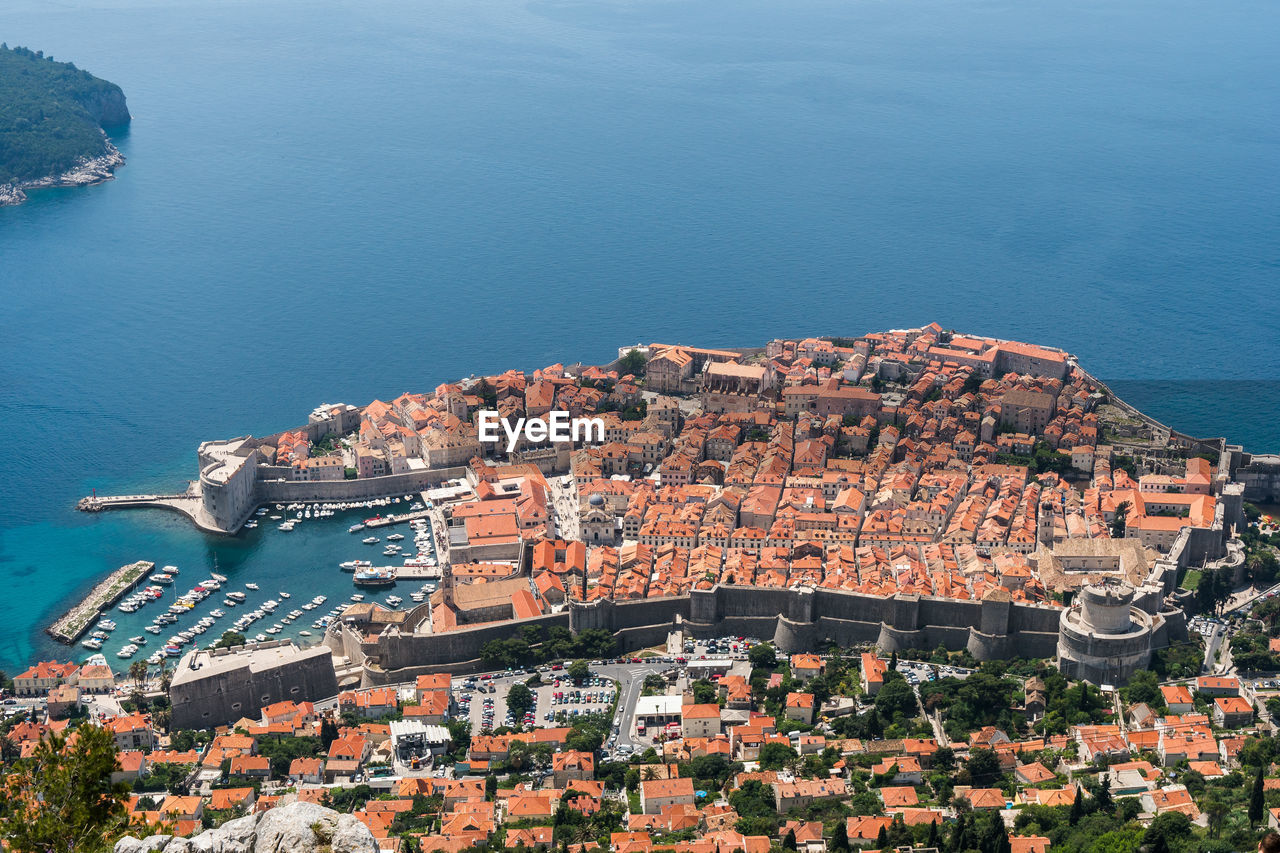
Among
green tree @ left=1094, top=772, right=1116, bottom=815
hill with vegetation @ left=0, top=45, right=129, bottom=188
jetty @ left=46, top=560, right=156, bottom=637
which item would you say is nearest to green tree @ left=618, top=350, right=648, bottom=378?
jetty @ left=46, top=560, right=156, bottom=637

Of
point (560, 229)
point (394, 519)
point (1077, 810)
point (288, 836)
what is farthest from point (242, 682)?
point (560, 229)

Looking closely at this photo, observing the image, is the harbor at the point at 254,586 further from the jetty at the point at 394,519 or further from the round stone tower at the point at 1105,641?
the round stone tower at the point at 1105,641

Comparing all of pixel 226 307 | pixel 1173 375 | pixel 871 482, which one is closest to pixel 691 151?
pixel 226 307

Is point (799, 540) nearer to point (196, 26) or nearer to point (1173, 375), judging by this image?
point (1173, 375)

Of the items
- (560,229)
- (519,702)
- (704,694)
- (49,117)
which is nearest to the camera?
(704,694)

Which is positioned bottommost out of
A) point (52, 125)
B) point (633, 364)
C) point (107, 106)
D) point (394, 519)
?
point (394, 519)

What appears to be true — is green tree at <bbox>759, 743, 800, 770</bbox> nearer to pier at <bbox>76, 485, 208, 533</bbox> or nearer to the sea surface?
the sea surface

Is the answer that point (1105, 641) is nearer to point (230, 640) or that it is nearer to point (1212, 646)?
point (1212, 646)
